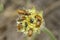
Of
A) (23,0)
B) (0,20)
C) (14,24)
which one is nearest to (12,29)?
(14,24)

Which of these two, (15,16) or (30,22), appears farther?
(15,16)

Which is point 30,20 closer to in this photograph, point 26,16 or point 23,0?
point 26,16

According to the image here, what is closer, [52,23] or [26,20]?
[26,20]

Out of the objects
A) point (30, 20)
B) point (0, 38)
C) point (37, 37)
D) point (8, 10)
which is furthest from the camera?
point (8, 10)

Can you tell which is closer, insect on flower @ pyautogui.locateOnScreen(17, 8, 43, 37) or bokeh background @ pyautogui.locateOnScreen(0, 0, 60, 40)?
insect on flower @ pyautogui.locateOnScreen(17, 8, 43, 37)

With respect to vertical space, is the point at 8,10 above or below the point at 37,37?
above

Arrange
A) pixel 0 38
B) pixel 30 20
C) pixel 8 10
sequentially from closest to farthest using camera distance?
pixel 30 20 → pixel 0 38 → pixel 8 10

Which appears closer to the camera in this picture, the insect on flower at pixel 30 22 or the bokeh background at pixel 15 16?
the insect on flower at pixel 30 22

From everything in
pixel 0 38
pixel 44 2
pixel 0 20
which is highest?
pixel 44 2
